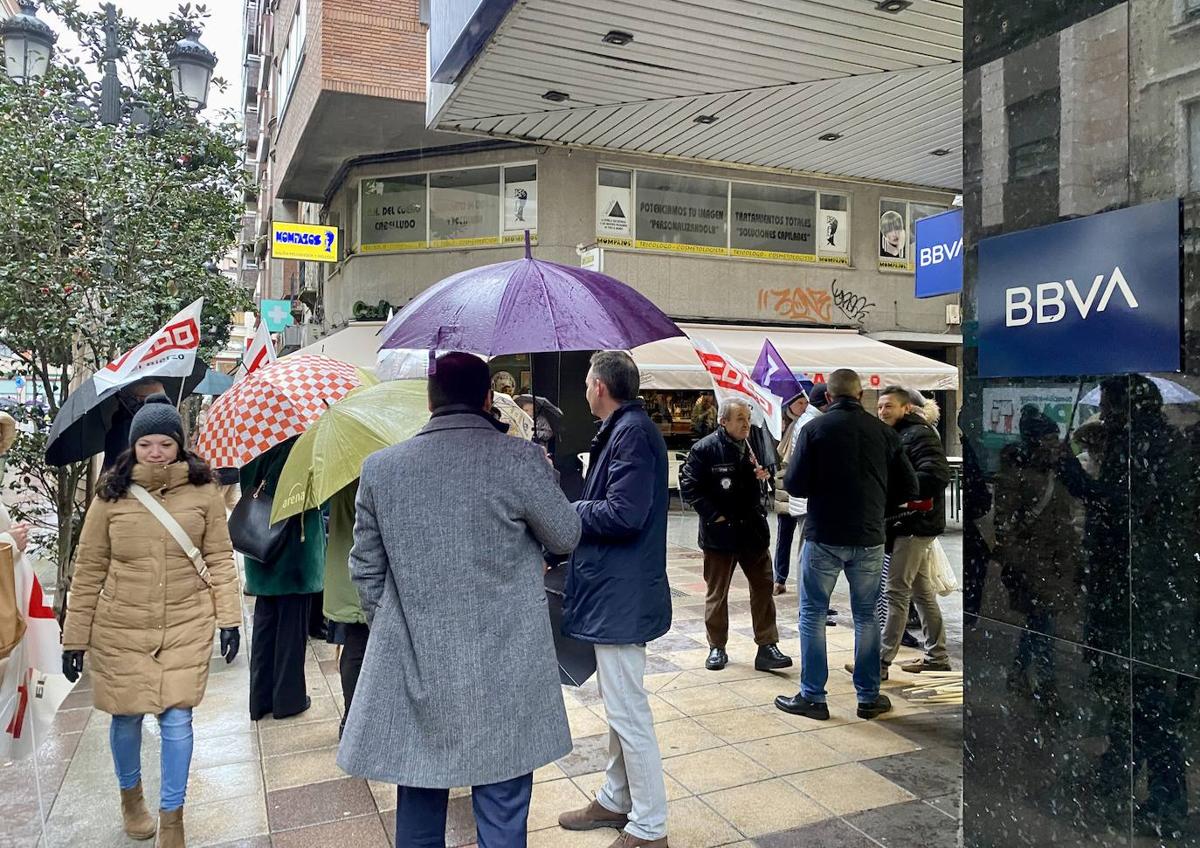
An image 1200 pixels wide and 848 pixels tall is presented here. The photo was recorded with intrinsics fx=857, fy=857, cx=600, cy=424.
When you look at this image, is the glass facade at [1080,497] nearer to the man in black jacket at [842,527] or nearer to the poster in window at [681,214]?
the man in black jacket at [842,527]

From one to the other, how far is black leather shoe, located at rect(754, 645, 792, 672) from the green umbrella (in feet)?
10.3

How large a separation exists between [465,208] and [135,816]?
14524 millimetres

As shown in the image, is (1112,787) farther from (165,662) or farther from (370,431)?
(165,662)

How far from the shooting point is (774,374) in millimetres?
7453

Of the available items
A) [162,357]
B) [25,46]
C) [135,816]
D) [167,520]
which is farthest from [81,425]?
[25,46]

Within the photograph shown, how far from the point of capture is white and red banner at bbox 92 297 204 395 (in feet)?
15.5

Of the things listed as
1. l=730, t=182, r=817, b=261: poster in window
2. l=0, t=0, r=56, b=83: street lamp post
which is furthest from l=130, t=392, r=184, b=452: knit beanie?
l=730, t=182, r=817, b=261: poster in window

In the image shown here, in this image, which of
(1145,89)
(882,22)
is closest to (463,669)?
(1145,89)

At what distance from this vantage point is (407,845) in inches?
95.5

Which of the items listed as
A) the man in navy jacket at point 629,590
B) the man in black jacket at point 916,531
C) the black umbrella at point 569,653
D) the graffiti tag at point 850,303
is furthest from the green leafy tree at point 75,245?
the graffiti tag at point 850,303

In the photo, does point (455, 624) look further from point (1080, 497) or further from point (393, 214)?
point (393, 214)

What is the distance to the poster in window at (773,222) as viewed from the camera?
58.3 ft

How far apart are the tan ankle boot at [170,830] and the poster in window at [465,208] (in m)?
14.1

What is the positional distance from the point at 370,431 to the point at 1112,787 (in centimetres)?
294
